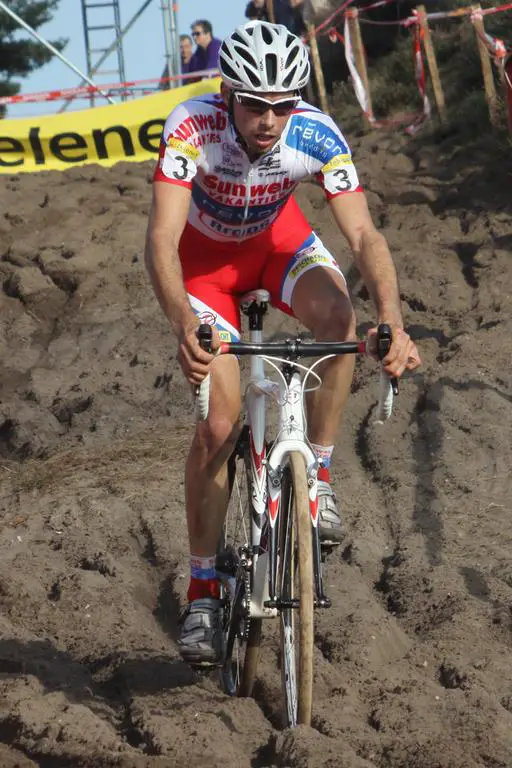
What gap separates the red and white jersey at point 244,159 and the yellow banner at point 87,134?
10.8 metres

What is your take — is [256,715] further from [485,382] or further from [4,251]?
[4,251]

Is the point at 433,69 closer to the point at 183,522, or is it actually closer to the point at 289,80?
the point at 183,522

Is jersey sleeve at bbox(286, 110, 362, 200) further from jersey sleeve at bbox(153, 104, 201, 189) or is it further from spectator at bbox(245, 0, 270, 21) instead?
spectator at bbox(245, 0, 270, 21)

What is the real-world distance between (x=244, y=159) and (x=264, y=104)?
381mm

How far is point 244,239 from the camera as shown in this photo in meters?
5.38

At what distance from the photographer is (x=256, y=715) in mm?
4734

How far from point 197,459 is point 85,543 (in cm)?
204

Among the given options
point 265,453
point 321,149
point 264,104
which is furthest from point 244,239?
point 265,453

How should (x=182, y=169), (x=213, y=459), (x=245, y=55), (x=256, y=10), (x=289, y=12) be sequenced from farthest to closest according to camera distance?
(x=289, y=12) < (x=256, y=10) < (x=213, y=459) < (x=182, y=169) < (x=245, y=55)

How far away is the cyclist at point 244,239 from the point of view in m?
4.70

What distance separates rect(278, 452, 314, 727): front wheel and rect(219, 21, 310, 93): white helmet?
1.53 m

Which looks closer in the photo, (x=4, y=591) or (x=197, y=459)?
(x=197, y=459)

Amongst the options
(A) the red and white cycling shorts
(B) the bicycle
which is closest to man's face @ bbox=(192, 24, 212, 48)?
(A) the red and white cycling shorts

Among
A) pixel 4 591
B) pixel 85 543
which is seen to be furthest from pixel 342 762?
pixel 85 543
